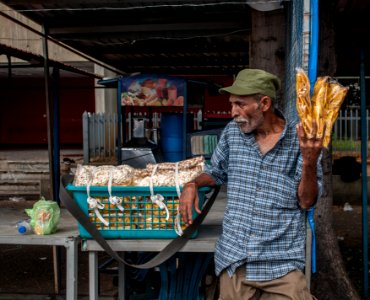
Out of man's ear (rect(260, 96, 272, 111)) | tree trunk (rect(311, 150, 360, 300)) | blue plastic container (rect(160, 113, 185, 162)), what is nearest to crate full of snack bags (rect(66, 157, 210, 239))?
Result: man's ear (rect(260, 96, 272, 111))

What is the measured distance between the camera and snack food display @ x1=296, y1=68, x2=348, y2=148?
2.33m

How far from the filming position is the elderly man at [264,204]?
2588mm

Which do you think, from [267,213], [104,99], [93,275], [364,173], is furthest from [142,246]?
[104,99]

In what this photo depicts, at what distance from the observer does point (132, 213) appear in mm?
3096

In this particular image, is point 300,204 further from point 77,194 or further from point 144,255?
point 144,255

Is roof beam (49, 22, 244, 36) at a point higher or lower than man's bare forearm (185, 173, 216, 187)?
higher

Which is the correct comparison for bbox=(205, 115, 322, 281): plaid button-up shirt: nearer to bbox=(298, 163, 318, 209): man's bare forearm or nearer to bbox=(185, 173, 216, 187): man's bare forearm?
bbox=(298, 163, 318, 209): man's bare forearm

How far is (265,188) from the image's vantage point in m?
2.61

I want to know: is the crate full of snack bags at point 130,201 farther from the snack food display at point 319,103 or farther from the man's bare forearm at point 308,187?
the snack food display at point 319,103

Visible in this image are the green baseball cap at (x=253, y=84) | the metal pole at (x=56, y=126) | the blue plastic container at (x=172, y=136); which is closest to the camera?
the green baseball cap at (x=253, y=84)

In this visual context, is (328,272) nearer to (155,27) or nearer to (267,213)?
(267,213)

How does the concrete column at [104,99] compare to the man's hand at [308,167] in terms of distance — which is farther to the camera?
the concrete column at [104,99]

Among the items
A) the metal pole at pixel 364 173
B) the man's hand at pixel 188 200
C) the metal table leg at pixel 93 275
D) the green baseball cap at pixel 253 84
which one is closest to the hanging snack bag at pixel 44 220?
the metal table leg at pixel 93 275

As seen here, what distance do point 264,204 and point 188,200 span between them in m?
→ 0.40
